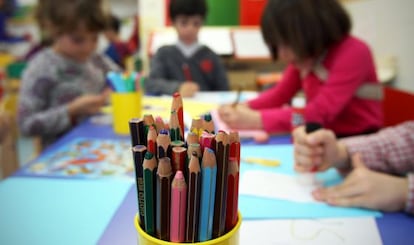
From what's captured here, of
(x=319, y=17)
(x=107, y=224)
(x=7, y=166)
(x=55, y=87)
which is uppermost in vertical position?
(x=319, y=17)

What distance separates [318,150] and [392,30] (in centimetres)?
118

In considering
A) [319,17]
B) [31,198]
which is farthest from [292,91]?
[31,198]

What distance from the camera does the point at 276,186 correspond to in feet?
2.01

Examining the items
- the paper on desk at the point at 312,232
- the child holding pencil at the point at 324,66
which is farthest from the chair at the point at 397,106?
the paper on desk at the point at 312,232

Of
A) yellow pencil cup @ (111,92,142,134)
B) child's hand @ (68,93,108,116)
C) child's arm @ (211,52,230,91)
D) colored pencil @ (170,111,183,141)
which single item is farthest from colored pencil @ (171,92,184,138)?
child's arm @ (211,52,230,91)

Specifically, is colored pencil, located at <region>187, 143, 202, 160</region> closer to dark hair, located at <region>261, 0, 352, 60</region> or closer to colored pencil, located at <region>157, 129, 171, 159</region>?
colored pencil, located at <region>157, 129, 171, 159</region>

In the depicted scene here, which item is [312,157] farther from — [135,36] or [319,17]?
[135,36]

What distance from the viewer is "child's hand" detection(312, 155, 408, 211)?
1.71 ft

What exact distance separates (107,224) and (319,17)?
0.64 meters

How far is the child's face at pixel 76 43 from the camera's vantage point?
3.70 ft

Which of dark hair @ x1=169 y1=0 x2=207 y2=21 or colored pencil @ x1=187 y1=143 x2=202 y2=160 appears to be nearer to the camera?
colored pencil @ x1=187 y1=143 x2=202 y2=160

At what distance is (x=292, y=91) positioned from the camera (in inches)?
45.3

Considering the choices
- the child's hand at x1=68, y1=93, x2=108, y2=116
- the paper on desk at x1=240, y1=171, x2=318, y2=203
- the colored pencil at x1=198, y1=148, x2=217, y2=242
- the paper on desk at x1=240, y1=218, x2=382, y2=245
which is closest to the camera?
the colored pencil at x1=198, y1=148, x2=217, y2=242

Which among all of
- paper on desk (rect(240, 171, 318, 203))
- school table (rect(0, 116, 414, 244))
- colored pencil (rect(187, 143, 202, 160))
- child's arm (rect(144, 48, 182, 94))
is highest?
colored pencil (rect(187, 143, 202, 160))
